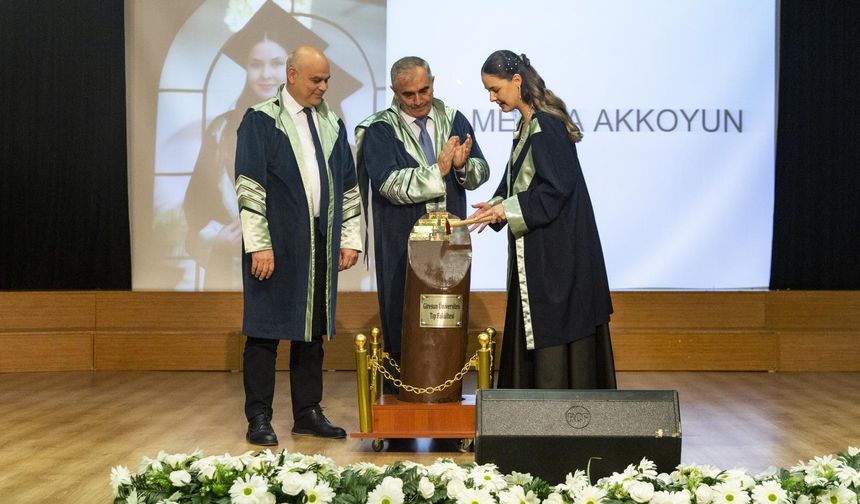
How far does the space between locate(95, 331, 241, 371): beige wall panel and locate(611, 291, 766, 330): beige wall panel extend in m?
2.17

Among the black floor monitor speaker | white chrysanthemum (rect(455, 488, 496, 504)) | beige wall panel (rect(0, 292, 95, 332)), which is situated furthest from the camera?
beige wall panel (rect(0, 292, 95, 332))

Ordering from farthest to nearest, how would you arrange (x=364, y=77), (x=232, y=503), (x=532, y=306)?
1. (x=364, y=77)
2. (x=532, y=306)
3. (x=232, y=503)

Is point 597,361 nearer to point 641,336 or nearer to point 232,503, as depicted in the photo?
point 232,503

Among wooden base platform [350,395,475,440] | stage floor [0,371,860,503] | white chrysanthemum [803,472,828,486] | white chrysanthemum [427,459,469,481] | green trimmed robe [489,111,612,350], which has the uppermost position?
green trimmed robe [489,111,612,350]

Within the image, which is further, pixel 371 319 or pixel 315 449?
pixel 371 319

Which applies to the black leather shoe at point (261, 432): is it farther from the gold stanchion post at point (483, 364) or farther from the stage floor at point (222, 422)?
the gold stanchion post at point (483, 364)

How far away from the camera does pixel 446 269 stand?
3.91 m

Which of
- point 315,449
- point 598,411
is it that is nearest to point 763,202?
point 315,449

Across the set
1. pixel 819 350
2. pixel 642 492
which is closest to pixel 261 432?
pixel 642 492

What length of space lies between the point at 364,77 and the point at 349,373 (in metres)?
1.72

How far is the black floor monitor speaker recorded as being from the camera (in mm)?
2492

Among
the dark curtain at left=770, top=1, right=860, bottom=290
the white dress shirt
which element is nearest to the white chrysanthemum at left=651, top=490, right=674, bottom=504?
the white dress shirt

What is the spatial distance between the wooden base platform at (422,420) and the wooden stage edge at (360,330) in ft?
7.64

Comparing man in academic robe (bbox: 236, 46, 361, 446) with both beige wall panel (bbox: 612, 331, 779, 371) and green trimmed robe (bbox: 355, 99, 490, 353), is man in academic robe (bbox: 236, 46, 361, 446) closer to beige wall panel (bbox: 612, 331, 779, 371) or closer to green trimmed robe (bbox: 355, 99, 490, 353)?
green trimmed robe (bbox: 355, 99, 490, 353)
